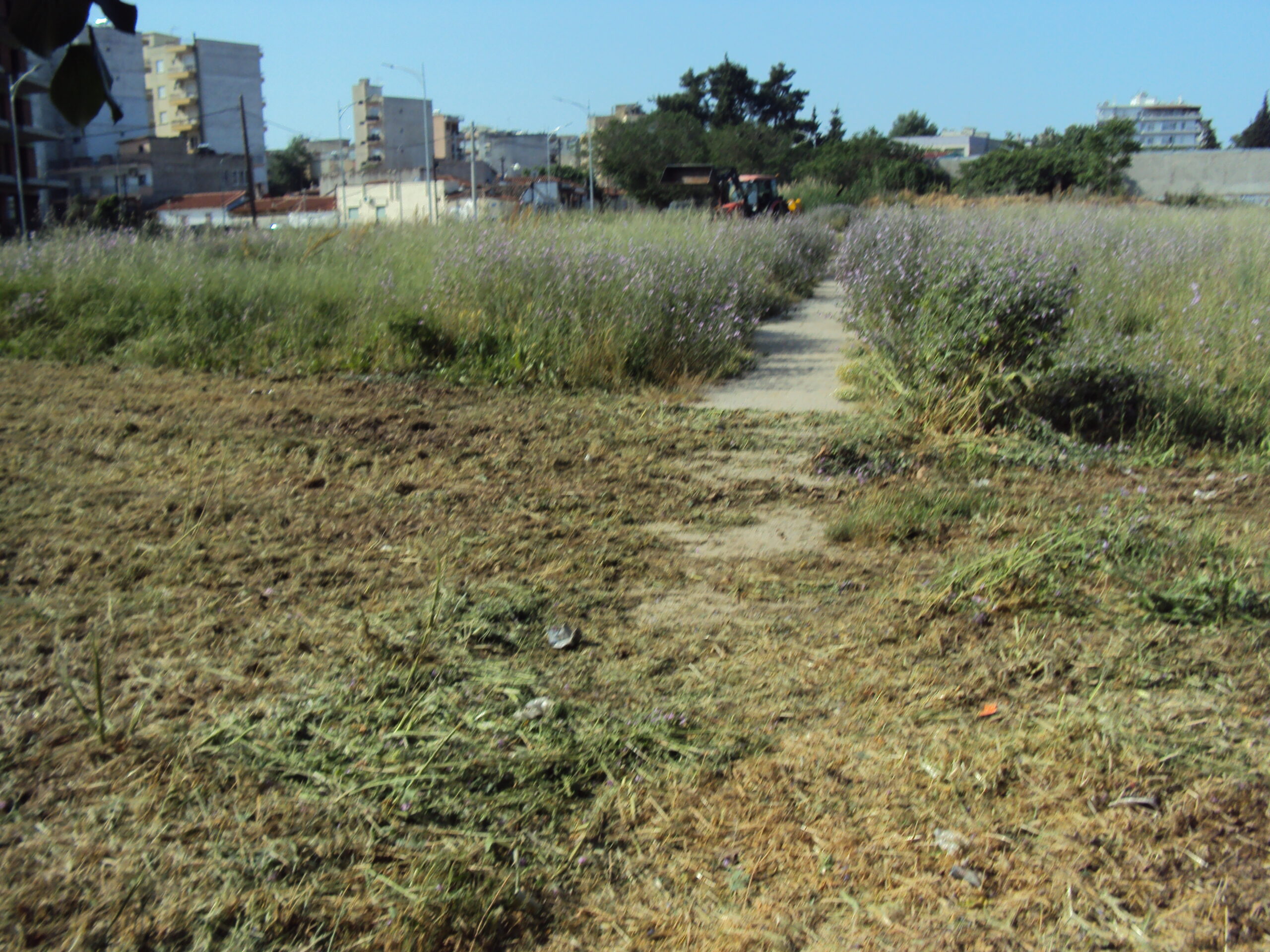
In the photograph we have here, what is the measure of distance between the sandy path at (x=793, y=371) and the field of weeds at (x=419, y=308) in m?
0.29

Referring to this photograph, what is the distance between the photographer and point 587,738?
2492mm

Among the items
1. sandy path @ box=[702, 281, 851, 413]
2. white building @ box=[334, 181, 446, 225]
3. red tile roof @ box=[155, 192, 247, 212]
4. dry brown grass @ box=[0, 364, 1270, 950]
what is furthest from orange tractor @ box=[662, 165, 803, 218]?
red tile roof @ box=[155, 192, 247, 212]

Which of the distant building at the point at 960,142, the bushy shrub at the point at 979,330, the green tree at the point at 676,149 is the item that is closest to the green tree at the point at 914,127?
the distant building at the point at 960,142

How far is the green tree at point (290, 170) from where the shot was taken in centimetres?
8612

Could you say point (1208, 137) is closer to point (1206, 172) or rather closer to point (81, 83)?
point (1206, 172)

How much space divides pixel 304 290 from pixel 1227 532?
24.8 ft

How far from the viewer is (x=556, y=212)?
12695mm

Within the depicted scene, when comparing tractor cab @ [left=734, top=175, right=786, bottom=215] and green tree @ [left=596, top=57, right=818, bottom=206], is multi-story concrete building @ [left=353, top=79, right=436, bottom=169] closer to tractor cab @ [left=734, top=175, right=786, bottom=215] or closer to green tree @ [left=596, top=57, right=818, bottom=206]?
green tree @ [left=596, top=57, right=818, bottom=206]

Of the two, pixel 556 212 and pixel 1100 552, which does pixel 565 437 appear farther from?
pixel 556 212

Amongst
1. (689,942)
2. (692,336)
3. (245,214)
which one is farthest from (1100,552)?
(245,214)

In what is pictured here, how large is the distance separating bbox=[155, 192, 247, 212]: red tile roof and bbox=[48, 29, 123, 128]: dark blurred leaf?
54.7m

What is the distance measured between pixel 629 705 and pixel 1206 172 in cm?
5206

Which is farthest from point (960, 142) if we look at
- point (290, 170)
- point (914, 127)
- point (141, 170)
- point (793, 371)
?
point (793, 371)

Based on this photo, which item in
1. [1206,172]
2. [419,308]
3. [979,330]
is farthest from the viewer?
[1206,172]
